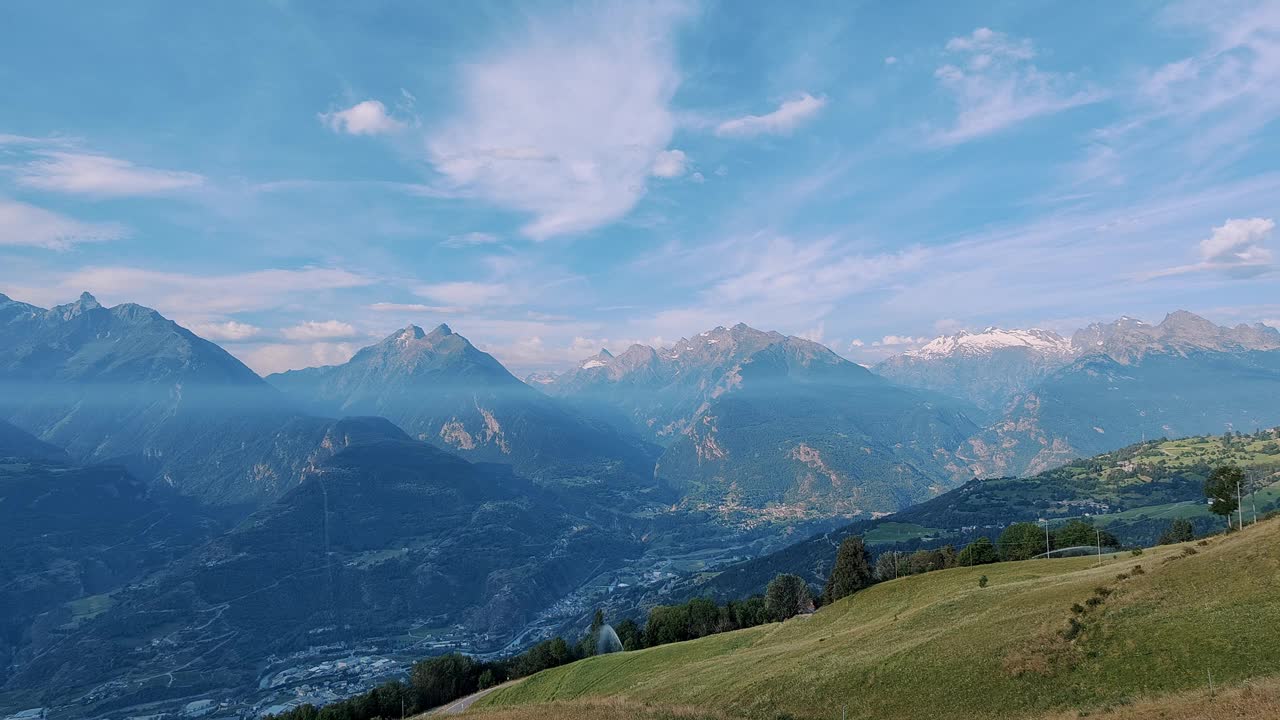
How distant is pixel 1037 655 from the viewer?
37438 mm

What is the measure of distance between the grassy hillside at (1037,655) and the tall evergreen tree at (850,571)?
30331mm

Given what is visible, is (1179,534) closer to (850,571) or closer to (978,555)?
(978,555)

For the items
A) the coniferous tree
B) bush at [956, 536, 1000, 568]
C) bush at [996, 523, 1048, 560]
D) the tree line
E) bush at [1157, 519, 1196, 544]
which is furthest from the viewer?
the coniferous tree

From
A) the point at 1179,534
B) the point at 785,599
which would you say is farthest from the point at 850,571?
the point at 1179,534

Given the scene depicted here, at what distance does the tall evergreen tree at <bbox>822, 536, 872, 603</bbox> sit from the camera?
8938 cm

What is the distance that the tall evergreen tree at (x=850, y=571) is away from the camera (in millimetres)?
89375

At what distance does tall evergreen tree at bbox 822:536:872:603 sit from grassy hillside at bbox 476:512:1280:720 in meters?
30.3

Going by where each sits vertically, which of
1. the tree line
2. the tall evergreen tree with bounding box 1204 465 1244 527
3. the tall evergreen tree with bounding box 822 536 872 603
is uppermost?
the tall evergreen tree with bounding box 1204 465 1244 527

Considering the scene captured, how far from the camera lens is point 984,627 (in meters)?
44.2

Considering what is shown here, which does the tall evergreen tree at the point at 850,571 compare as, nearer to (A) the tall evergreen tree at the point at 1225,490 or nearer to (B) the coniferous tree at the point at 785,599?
(B) the coniferous tree at the point at 785,599

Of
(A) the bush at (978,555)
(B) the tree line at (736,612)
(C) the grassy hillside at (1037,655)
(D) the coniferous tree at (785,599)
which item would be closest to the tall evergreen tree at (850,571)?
(B) the tree line at (736,612)

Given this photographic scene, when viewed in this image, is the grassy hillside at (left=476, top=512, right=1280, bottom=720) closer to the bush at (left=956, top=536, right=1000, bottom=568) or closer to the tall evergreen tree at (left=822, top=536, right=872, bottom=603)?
the tall evergreen tree at (left=822, top=536, right=872, bottom=603)

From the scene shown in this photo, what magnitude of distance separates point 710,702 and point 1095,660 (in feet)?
83.7

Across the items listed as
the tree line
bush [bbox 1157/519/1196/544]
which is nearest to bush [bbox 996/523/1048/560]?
the tree line
